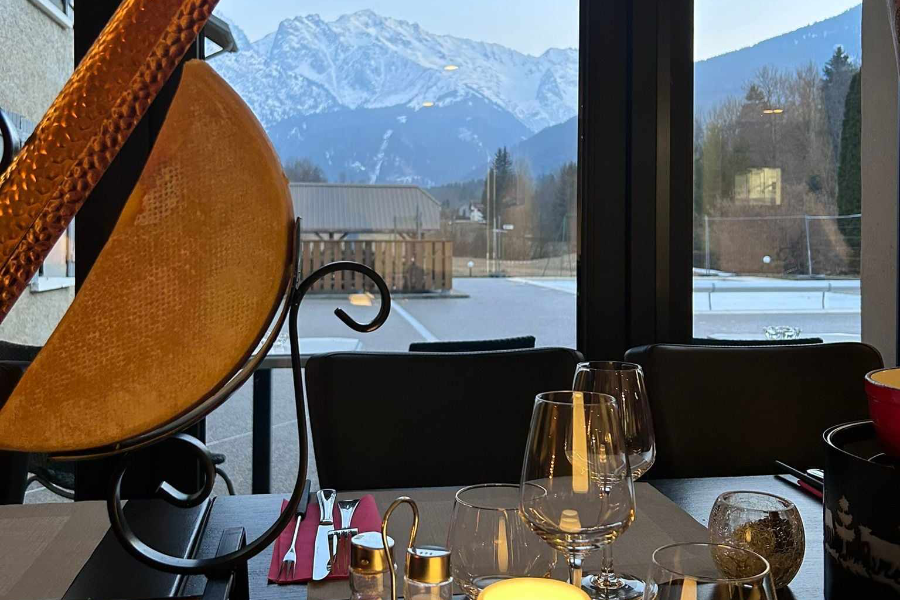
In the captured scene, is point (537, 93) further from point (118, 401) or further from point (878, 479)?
point (118, 401)

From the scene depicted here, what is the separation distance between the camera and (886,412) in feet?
1.97

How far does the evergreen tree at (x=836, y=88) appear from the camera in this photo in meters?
2.59

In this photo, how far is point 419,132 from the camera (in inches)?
99.9

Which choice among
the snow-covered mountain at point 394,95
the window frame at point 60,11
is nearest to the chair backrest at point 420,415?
the snow-covered mountain at point 394,95

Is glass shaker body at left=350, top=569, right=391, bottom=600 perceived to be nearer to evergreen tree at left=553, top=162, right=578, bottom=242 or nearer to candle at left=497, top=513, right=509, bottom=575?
candle at left=497, top=513, right=509, bottom=575

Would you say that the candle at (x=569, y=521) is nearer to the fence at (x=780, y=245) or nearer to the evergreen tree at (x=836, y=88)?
the fence at (x=780, y=245)

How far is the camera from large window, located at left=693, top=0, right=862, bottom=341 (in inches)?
97.8

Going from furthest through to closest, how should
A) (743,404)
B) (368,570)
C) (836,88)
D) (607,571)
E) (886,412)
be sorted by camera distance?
(836,88) < (743,404) < (607,571) < (368,570) < (886,412)

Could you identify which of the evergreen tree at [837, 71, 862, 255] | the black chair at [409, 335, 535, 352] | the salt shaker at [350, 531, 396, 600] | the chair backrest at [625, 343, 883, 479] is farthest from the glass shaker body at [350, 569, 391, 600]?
the evergreen tree at [837, 71, 862, 255]

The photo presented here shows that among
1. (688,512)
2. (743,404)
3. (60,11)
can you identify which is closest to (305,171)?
(60,11)

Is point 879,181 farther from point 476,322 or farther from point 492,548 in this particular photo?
point 492,548

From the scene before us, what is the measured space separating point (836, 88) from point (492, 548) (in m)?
2.39

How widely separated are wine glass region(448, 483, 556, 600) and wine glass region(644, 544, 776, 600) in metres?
0.22

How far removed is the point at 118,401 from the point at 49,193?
0.24ft
